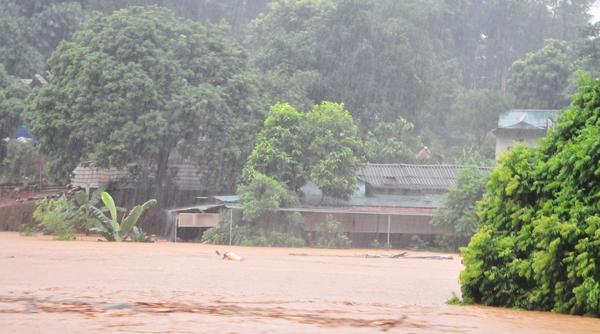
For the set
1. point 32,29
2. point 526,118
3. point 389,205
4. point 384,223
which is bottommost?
point 384,223

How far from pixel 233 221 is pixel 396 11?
26.2m

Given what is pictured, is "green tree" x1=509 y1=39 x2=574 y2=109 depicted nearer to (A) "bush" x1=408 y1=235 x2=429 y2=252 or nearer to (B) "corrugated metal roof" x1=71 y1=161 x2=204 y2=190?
(A) "bush" x1=408 y1=235 x2=429 y2=252

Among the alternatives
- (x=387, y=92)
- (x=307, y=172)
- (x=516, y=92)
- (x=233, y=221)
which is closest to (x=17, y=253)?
(x=233, y=221)

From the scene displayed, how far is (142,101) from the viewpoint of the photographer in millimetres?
26141

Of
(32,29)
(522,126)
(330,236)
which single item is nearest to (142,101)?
(330,236)

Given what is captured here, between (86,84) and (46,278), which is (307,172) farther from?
(46,278)

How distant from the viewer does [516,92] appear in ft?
130

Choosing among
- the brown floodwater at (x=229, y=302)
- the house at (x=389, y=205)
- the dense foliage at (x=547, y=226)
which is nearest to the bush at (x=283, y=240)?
the house at (x=389, y=205)

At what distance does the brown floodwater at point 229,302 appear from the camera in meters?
5.38

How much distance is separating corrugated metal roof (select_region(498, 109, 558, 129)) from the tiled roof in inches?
280

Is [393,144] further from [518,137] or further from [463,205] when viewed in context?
[463,205]

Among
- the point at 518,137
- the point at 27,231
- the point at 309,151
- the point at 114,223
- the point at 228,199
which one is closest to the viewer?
the point at 114,223

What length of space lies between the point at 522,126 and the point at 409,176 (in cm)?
878

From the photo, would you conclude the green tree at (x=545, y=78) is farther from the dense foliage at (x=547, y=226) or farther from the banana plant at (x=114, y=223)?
the dense foliage at (x=547, y=226)
